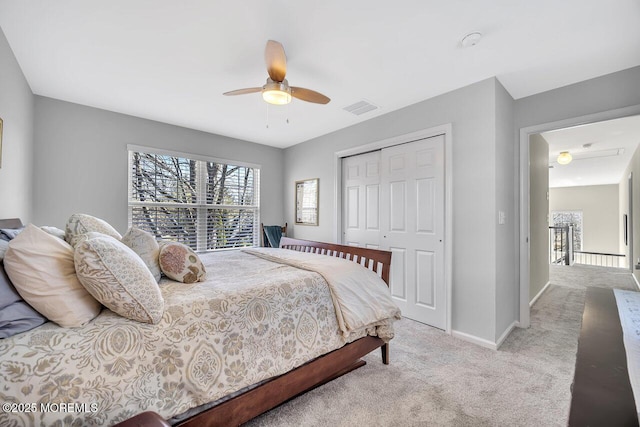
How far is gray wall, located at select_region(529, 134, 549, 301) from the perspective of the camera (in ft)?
11.7

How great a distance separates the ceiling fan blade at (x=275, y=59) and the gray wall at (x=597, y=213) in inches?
470

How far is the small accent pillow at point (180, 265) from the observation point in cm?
167

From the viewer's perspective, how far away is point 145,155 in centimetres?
364

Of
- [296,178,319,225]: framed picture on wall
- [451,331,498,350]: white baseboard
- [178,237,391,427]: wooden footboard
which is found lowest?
[451,331,498,350]: white baseboard

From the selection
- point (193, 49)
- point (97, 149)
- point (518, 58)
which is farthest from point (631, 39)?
point (97, 149)

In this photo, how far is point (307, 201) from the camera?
4617 millimetres

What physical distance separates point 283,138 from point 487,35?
10.4 ft

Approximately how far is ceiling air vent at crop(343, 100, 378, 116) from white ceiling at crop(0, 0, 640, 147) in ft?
0.43

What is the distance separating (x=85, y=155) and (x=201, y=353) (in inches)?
129

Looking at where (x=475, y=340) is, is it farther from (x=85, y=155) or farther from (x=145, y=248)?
(x=85, y=155)

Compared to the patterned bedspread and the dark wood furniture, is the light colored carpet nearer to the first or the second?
the patterned bedspread

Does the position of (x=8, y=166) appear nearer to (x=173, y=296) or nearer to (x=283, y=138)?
(x=173, y=296)

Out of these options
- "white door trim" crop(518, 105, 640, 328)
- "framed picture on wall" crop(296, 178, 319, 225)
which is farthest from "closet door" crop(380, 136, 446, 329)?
"framed picture on wall" crop(296, 178, 319, 225)

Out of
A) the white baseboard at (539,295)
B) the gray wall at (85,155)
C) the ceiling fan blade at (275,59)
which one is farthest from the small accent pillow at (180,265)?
the white baseboard at (539,295)
